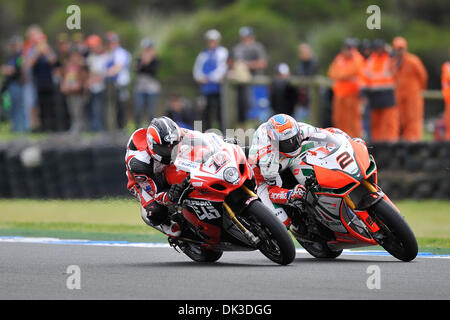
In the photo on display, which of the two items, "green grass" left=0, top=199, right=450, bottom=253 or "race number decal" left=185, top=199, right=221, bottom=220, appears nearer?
"race number decal" left=185, top=199, right=221, bottom=220

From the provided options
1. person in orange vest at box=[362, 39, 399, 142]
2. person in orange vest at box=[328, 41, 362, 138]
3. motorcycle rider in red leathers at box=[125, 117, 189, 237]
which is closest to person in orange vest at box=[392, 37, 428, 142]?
person in orange vest at box=[362, 39, 399, 142]

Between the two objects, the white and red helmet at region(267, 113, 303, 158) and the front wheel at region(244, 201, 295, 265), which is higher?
the white and red helmet at region(267, 113, 303, 158)

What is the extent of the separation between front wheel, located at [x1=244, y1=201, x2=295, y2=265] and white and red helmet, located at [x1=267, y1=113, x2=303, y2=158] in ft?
2.28

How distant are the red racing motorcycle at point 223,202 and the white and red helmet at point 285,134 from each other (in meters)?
0.34

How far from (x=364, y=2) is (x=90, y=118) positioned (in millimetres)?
18577

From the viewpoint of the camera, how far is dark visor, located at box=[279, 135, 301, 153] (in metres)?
8.56

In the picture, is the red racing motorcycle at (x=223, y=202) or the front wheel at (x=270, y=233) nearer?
the front wheel at (x=270, y=233)

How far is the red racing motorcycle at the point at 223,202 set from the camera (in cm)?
812

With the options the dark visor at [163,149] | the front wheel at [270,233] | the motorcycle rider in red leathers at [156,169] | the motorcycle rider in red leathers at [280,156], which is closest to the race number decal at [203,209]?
the motorcycle rider in red leathers at [156,169]

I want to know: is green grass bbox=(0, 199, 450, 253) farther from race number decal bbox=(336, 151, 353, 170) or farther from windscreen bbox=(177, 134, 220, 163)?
windscreen bbox=(177, 134, 220, 163)

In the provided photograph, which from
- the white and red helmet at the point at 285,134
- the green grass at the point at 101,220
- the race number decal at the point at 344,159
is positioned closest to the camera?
the race number decal at the point at 344,159

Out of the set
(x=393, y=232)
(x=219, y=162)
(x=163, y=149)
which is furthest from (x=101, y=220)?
(x=393, y=232)

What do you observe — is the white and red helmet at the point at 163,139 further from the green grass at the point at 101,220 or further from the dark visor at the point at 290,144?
the green grass at the point at 101,220

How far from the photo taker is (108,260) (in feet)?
30.4
